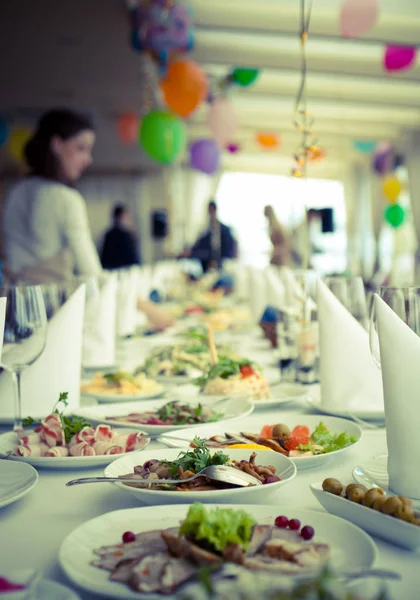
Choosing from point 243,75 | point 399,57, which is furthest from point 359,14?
point 243,75

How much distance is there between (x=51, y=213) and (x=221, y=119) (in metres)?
Answer: 4.98

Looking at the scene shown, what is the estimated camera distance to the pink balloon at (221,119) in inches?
305

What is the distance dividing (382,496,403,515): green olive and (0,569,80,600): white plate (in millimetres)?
339

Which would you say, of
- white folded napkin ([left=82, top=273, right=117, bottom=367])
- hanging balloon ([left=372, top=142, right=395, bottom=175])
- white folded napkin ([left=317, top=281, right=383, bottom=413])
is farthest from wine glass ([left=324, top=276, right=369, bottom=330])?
hanging balloon ([left=372, top=142, right=395, bottom=175])

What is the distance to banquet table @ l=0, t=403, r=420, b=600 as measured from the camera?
0.74 m

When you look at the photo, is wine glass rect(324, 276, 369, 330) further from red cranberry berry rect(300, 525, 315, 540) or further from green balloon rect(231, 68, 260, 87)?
green balloon rect(231, 68, 260, 87)

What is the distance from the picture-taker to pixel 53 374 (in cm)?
144

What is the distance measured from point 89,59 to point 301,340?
699 centimetres

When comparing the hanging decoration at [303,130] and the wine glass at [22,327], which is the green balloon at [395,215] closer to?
the hanging decoration at [303,130]

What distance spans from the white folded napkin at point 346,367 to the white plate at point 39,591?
2.83 ft

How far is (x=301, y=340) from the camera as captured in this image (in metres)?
1.86

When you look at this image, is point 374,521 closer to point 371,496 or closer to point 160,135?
point 371,496

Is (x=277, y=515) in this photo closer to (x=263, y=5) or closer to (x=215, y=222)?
(x=215, y=222)

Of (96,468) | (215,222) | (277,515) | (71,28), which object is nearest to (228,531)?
(277,515)
